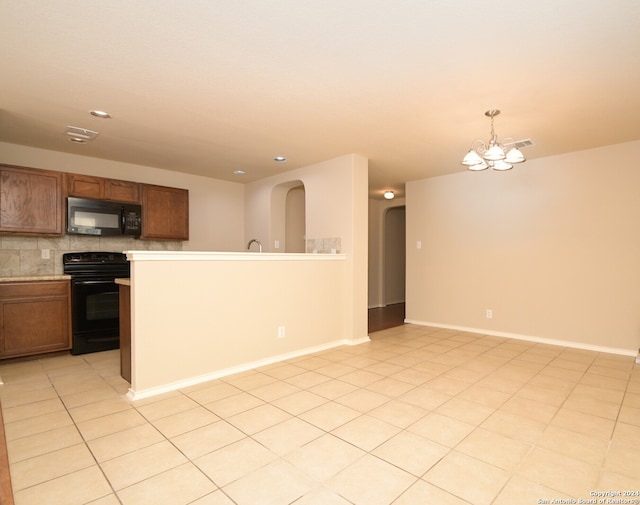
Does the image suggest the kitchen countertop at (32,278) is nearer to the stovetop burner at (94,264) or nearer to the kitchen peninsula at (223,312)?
the stovetop burner at (94,264)

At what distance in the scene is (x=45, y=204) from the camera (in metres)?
3.88

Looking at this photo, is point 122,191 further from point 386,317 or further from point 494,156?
point 386,317

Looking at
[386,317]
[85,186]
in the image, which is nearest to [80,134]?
[85,186]

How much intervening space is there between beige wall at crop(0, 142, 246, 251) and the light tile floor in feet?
7.68

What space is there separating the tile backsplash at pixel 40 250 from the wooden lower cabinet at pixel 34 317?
0.54 metres

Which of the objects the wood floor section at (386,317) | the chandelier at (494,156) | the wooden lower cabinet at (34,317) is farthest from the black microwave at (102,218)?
the chandelier at (494,156)

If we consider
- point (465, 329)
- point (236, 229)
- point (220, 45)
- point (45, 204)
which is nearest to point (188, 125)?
point (220, 45)

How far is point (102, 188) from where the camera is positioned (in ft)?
14.2

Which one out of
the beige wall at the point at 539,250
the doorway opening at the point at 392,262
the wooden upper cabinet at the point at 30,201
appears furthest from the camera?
the doorway opening at the point at 392,262

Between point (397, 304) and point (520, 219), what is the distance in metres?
4.00

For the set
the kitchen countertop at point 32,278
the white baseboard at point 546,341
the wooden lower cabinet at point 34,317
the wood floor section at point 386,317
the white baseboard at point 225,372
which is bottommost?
the wood floor section at point 386,317

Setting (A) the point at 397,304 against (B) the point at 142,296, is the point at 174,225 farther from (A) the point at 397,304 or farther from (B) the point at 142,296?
(A) the point at 397,304

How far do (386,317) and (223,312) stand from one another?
3868mm

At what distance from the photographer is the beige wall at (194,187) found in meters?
4.09
